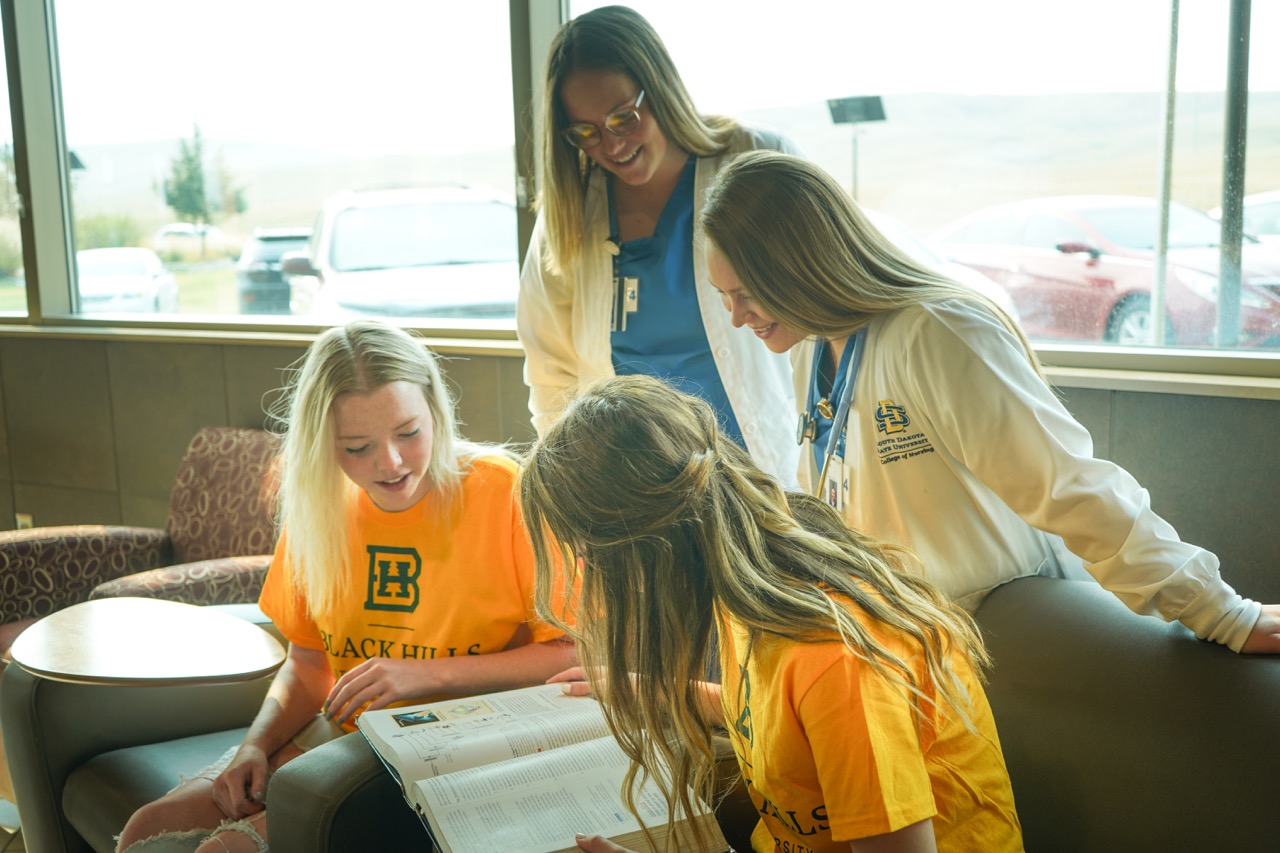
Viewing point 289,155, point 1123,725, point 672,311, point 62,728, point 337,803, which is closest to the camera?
point 1123,725

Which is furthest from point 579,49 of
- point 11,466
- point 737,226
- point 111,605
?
point 11,466

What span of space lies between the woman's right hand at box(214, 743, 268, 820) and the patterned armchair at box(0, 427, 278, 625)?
1.08m

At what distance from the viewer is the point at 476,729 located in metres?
1.53

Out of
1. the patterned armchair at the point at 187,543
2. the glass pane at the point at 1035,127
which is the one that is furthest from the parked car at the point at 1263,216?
the patterned armchair at the point at 187,543

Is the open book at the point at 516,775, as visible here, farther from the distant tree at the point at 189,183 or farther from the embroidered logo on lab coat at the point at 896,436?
the distant tree at the point at 189,183

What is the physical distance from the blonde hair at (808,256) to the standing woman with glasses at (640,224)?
562 millimetres

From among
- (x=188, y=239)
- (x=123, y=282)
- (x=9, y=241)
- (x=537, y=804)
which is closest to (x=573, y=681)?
(x=537, y=804)

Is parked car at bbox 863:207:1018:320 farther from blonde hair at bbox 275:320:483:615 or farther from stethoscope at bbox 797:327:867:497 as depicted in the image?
blonde hair at bbox 275:320:483:615

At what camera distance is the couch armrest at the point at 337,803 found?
1457mm

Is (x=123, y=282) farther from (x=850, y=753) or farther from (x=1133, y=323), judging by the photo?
(x=850, y=753)

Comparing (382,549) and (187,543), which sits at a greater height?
(382,549)

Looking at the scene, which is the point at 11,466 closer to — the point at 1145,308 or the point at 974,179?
the point at 974,179

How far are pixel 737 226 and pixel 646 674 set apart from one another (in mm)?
644

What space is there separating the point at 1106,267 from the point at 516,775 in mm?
1690
